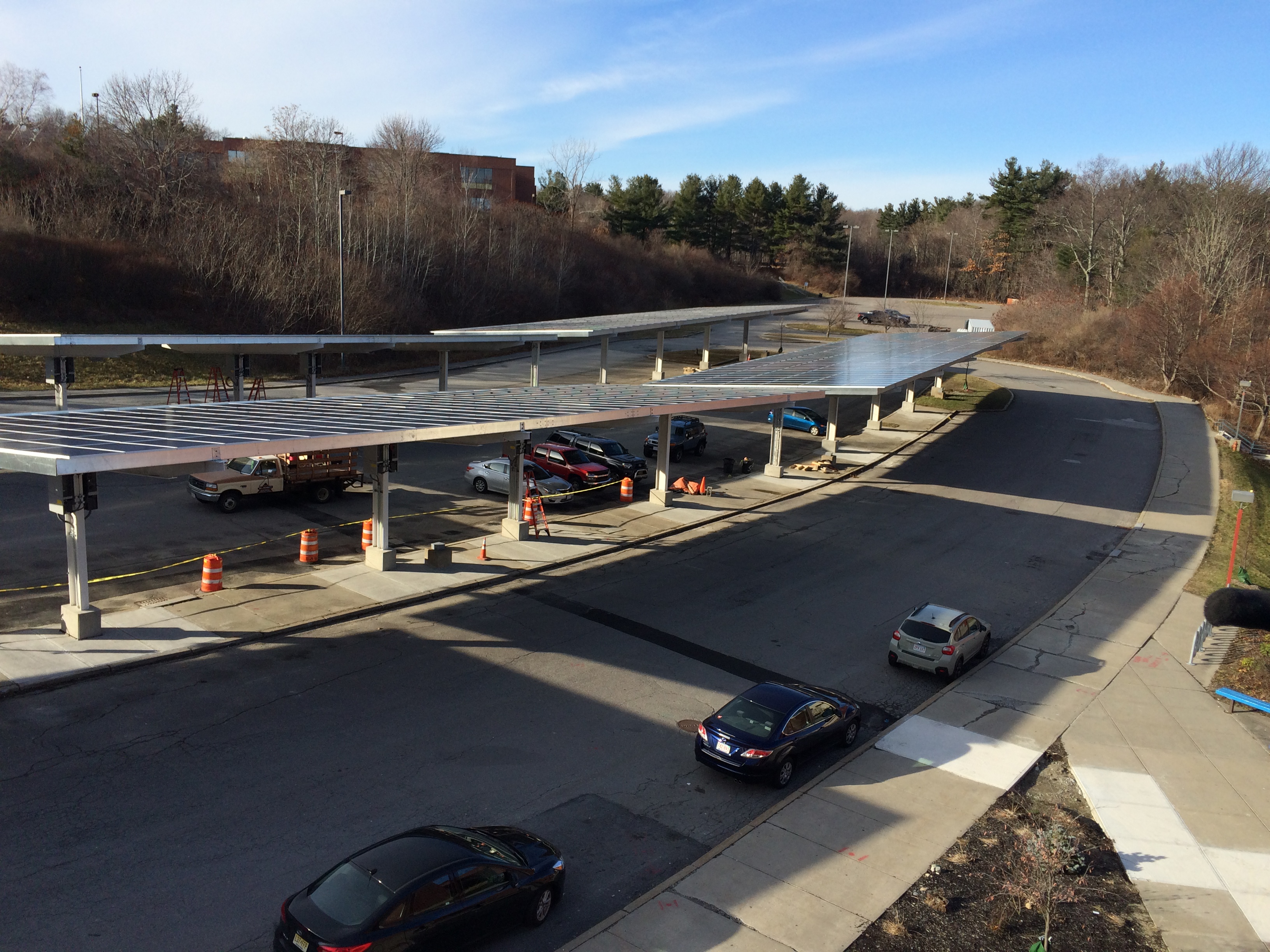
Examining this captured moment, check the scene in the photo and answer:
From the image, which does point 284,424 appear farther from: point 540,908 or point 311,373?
point 311,373

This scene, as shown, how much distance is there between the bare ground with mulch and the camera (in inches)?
382

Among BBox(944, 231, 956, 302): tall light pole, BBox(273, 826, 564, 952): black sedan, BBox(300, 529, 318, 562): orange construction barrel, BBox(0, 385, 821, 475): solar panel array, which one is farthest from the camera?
BBox(944, 231, 956, 302): tall light pole

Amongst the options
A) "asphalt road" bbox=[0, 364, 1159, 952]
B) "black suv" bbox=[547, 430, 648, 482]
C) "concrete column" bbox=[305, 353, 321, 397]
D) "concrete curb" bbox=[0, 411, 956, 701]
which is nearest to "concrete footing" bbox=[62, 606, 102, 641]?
"concrete curb" bbox=[0, 411, 956, 701]

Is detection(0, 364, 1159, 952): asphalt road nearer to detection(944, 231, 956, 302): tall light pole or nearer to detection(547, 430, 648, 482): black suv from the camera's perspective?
detection(547, 430, 648, 482): black suv

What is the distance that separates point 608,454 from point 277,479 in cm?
1168

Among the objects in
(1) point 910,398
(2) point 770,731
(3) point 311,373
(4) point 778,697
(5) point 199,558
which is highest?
(3) point 311,373

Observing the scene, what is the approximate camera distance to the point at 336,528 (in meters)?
24.5

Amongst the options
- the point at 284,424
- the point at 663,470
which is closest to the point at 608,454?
the point at 663,470

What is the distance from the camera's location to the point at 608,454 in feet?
107

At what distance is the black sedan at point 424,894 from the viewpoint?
783 cm

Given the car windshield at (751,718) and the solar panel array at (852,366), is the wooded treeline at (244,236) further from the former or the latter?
the car windshield at (751,718)

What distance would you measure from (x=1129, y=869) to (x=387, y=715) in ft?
35.8

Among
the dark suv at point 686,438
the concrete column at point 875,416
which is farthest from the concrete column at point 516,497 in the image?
the concrete column at point 875,416

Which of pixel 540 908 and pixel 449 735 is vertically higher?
pixel 540 908
